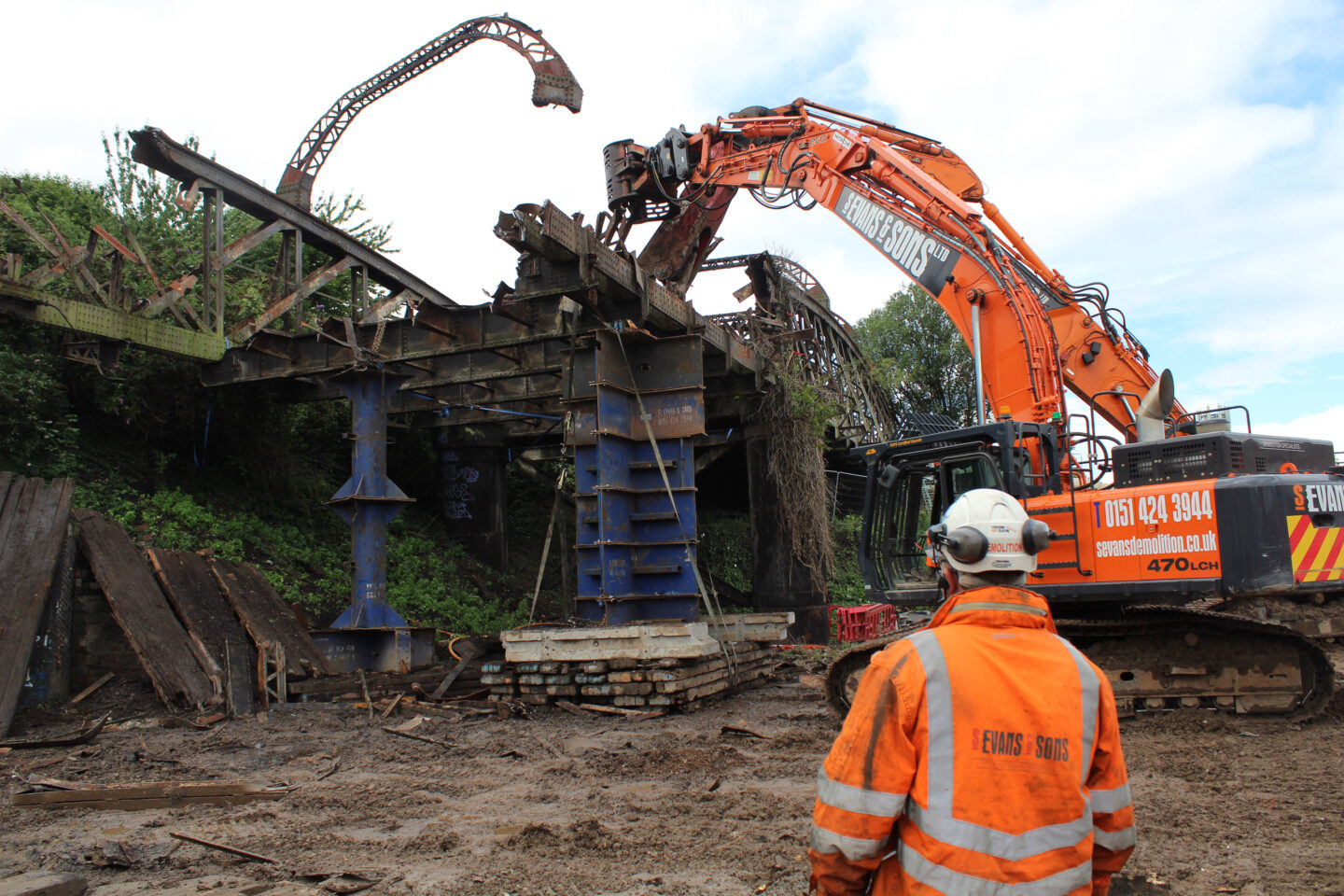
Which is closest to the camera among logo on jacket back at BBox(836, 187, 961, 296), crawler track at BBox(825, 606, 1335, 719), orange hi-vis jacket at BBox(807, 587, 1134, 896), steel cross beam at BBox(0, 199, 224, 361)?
orange hi-vis jacket at BBox(807, 587, 1134, 896)

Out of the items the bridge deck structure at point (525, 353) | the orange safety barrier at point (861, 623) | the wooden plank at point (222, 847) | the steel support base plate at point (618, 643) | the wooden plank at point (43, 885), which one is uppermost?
the bridge deck structure at point (525, 353)

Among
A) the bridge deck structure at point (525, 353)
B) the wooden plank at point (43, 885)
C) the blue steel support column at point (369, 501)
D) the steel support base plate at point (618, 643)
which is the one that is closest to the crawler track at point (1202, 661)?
the steel support base plate at point (618, 643)

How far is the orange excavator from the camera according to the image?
6.64m

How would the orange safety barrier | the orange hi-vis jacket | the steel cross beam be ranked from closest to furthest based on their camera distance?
the orange hi-vis jacket → the steel cross beam → the orange safety barrier

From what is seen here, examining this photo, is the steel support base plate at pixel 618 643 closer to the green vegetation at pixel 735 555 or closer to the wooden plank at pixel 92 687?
the wooden plank at pixel 92 687

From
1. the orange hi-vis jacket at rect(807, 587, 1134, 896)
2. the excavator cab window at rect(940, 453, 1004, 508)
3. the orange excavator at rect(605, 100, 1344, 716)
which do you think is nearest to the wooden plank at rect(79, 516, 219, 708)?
the orange excavator at rect(605, 100, 1344, 716)

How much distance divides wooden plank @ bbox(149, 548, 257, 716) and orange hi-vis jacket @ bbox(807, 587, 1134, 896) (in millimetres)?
8393

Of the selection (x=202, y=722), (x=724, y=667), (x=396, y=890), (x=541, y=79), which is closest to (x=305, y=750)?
(x=202, y=722)

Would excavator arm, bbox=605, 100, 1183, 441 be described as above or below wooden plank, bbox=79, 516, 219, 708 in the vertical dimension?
above

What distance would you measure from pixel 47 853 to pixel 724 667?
6.88 m

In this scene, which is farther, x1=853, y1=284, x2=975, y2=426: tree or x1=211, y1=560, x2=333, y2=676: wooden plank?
x1=853, y1=284, x2=975, y2=426: tree

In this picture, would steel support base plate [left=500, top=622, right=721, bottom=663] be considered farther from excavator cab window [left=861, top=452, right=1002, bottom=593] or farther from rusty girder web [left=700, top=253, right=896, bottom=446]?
rusty girder web [left=700, top=253, right=896, bottom=446]

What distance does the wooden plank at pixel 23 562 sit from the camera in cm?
802

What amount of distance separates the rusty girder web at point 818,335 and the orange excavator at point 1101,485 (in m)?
7.98
